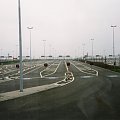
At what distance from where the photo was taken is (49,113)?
1152 centimetres

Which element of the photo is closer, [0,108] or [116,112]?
[116,112]

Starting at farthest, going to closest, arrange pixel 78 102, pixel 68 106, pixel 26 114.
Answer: pixel 78 102 < pixel 68 106 < pixel 26 114

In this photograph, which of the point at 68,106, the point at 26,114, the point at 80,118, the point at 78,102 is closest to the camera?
the point at 80,118

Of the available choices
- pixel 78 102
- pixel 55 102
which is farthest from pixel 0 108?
pixel 78 102

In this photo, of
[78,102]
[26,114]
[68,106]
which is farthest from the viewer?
[78,102]

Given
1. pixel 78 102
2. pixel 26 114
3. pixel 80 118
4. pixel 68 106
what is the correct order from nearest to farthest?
pixel 80 118 < pixel 26 114 < pixel 68 106 < pixel 78 102

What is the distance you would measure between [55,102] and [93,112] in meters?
3.27

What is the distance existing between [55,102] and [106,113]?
3.65 m

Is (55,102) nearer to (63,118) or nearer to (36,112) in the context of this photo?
(36,112)

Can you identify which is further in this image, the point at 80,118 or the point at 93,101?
the point at 93,101

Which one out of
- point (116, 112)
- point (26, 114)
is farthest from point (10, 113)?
point (116, 112)

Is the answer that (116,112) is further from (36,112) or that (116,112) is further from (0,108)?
(0,108)

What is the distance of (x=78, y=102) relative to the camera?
1441 centimetres

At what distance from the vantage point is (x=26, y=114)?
11375 mm
